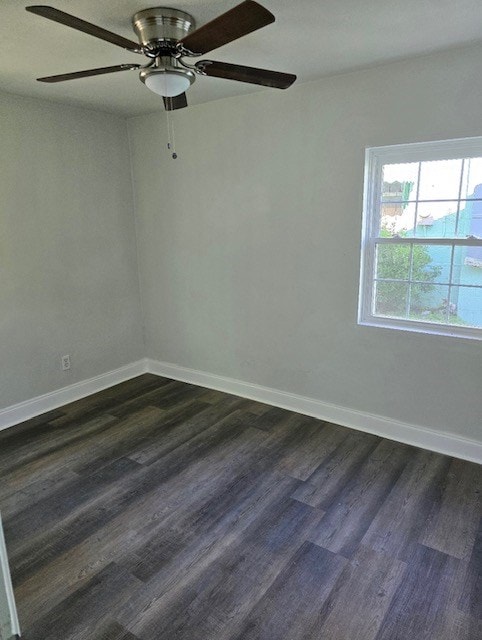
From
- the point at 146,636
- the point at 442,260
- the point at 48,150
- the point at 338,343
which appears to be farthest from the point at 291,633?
the point at 48,150

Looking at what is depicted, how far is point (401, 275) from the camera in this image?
285 cm

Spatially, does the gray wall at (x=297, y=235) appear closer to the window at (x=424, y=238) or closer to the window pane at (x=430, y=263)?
the window at (x=424, y=238)

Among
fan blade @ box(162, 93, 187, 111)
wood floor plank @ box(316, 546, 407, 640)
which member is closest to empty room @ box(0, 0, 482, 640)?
wood floor plank @ box(316, 546, 407, 640)

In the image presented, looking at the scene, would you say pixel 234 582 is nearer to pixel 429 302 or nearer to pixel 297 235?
pixel 429 302

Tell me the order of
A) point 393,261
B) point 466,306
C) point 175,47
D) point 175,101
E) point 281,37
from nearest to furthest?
point 175,47
point 281,37
point 175,101
point 466,306
point 393,261

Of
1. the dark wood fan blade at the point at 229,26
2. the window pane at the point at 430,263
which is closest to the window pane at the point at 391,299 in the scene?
the window pane at the point at 430,263

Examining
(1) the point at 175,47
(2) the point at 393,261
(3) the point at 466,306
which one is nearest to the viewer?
(1) the point at 175,47

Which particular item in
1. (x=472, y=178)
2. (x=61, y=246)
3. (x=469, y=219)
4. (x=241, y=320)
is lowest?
(x=241, y=320)

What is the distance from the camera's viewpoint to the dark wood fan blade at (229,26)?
1301 mm

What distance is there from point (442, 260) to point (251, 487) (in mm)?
1867

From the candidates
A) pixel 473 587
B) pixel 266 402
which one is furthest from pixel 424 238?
pixel 473 587

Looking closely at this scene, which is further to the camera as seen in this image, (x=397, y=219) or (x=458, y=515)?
(x=397, y=219)

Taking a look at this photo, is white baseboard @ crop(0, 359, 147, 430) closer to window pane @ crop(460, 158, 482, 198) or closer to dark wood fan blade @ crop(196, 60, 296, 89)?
dark wood fan blade @ crop(196, 60, 296, 89)

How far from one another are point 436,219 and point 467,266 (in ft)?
1.17
